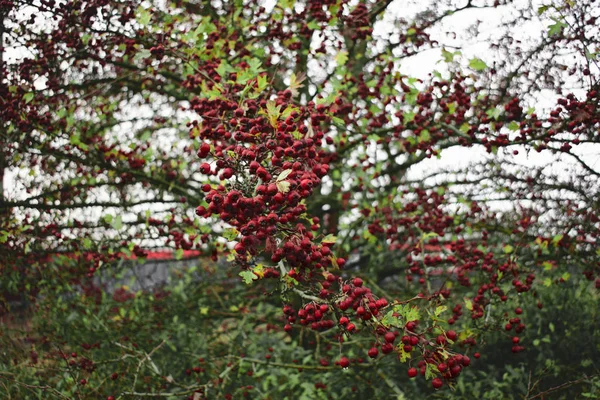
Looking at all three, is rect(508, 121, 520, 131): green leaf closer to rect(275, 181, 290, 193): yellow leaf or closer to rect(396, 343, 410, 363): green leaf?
rect(396, 343, 410, 363): green leaf

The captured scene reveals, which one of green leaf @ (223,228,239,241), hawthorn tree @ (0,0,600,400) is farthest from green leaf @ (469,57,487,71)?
green leaf @ (223,228,239,241)

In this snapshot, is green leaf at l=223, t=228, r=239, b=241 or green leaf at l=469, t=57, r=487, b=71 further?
green leaf at l=469, t=57, r=487, b=71

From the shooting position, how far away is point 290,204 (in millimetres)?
2223

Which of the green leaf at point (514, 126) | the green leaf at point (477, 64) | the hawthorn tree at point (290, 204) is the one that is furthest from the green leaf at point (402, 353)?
the green leaf at point (477, 64)

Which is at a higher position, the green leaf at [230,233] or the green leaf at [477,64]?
the green leaf at [477,64]

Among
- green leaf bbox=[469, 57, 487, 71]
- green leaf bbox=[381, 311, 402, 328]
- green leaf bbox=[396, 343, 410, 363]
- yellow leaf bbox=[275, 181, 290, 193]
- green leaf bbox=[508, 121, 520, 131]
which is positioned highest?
green leaf bbox=[469, 57, 487, 71]

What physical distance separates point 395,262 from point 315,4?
3.11m

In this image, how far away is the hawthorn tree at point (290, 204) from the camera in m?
2.59

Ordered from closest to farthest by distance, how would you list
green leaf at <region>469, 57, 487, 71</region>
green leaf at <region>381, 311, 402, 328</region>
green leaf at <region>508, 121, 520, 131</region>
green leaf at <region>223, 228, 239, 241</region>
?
green leaf at <region>381, 311, 402, 328</region>
green leaf at <region>223, 228, 239, 241</region>
green leaf at <region>508, 121, 520, 131</region>
green leaf at <region>469, 57, 487, 71</region>

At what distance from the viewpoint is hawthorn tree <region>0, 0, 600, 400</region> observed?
259 cm

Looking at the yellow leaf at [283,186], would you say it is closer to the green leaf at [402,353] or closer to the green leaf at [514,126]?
the green leaf at [402,353]

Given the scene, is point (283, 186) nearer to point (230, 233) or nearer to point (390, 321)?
point (230, 233)

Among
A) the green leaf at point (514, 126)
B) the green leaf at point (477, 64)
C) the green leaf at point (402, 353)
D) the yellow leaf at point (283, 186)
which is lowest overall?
the green leaf at point (402, 353)

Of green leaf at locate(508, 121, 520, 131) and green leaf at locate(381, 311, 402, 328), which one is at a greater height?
green leaf at locate(508, 121, 520, 131)
